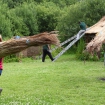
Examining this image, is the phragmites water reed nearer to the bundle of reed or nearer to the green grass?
the green grass

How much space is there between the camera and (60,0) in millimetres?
54938

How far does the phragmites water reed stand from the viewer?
5.57 meters

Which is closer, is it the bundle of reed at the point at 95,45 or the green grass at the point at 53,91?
the green grass at the point at 53,91

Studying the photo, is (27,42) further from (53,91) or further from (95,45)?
(95,45)

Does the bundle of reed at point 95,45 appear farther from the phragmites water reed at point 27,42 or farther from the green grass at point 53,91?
the phragmites water reed at point 27,42

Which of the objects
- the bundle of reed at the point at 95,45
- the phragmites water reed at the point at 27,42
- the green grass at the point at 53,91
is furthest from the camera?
the bundle of reed at the point at 95,45

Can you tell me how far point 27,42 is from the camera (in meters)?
5.74

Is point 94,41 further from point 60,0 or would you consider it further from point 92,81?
point 60,0

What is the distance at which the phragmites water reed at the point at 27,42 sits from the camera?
5574mm

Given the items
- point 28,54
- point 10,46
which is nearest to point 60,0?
point 28,54

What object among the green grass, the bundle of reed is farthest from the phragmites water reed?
the bundle of reed

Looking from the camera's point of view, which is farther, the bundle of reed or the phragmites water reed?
the bundle of reed

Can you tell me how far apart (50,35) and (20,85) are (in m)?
5.87

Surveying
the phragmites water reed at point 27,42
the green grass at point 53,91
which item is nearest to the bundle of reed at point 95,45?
the green grass at point 53,91
